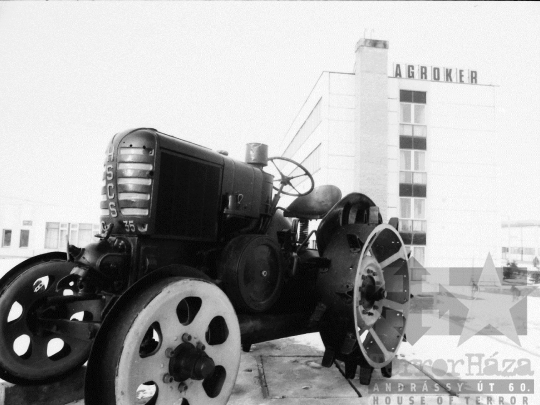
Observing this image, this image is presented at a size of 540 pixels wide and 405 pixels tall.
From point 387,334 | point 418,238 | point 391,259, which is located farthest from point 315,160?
point 387,334

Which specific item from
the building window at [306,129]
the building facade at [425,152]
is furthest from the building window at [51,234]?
the building facade at [425,152]

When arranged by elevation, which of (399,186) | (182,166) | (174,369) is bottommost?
(174,369)

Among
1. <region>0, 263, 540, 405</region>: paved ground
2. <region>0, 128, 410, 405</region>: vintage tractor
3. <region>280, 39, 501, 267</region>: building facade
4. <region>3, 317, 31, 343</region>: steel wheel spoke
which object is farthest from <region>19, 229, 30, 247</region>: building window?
<region>3, 317, 31, 343</region>: steel wheel spoke

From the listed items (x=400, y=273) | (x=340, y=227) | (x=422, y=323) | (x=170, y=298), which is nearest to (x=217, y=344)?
(x=170, y=298)

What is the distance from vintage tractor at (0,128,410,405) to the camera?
186 cm

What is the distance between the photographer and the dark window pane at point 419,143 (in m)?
16.2

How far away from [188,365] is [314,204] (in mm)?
1984

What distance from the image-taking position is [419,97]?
16.4 metres

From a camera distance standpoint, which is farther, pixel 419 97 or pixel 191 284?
pixel 419 97

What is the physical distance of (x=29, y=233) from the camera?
22.0 metres

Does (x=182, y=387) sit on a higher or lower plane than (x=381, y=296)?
lower

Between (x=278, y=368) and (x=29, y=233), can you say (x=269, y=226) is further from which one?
(x=29, y=233)

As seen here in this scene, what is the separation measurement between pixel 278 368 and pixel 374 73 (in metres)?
14.3

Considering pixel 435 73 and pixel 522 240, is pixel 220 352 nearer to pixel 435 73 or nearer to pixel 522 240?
pixel 435 73
